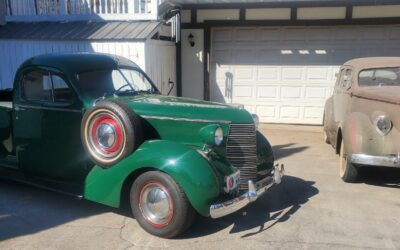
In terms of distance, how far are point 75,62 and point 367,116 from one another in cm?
421

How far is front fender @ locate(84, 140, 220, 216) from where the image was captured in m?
3.81

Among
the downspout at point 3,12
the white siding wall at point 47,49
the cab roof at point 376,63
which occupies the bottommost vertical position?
the cab roof at point 376,63

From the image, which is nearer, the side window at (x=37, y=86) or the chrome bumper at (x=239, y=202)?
the chrome bumper at (x=239, y=202)

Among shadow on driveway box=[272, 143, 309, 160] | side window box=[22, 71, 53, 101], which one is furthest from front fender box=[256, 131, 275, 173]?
side window box=[22, 71, 53, 101]

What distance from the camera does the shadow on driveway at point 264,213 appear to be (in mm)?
4328

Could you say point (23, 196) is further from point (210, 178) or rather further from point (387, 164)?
point (387, 164)

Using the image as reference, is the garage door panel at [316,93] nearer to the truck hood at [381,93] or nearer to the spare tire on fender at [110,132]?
the truck hood at [381,93]

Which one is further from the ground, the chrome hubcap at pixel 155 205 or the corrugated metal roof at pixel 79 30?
the corrugated metal roof at pixel 79 30

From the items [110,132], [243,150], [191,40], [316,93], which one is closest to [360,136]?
[243,150]

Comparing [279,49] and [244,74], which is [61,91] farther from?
[279,49]

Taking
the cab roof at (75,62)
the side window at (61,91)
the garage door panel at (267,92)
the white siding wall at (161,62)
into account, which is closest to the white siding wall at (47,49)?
the white siding wall at (161,62)

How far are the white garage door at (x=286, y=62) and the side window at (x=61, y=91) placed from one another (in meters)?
6.57

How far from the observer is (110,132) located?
13.9 feet

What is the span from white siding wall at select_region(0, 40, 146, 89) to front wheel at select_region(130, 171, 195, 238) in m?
5.06
